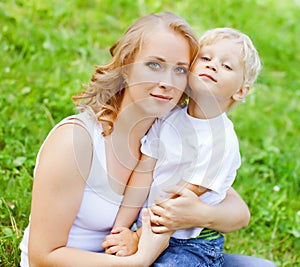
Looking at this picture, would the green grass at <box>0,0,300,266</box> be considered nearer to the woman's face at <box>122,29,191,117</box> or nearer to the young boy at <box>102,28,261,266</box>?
the young boy at <box>102,28,261,266</box>

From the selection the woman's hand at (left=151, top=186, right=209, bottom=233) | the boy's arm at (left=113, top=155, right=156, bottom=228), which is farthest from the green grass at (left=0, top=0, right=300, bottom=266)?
the woman's hand at (left=151, top=186, right=209, bottom=233)

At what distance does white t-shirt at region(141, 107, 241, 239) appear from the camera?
2115 mm

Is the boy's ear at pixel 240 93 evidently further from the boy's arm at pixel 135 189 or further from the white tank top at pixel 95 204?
the white tank top at pixel 95 204

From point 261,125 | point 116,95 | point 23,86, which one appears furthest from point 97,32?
point 116,95

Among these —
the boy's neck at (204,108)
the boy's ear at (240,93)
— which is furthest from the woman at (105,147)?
the boy's ear at (240,93)

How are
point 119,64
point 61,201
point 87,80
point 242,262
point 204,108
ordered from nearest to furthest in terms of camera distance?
point 61,201
point 119,64
point 204,108
point 242,262
point 87,80

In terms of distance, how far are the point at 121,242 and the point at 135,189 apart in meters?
0.19

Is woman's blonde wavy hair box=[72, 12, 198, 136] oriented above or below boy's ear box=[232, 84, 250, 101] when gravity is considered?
above

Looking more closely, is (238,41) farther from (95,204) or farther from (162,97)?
Answer: (95,204)

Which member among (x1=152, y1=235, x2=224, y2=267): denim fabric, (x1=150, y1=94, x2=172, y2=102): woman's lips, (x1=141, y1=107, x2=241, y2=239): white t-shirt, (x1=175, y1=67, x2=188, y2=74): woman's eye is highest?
(x1=175, y1=67, x2=188, y2=74): woman's eye

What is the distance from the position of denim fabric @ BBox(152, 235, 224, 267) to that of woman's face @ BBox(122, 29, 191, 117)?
1.63 ft

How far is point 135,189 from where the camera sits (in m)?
2.13

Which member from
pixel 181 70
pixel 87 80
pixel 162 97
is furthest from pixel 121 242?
pixel 87 80

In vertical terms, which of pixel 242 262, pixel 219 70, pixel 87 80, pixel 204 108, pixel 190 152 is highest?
pixel 219 70
